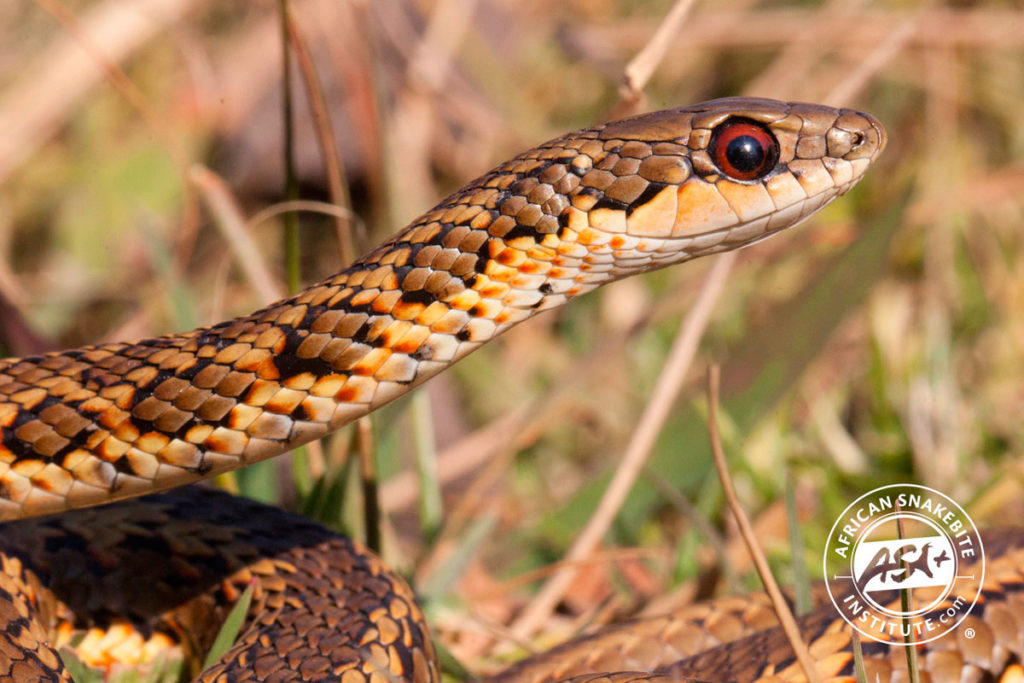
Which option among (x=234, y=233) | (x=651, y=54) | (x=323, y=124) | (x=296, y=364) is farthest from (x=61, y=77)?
(x=296, y=364)

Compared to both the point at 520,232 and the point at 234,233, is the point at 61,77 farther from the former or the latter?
the point at 520,232

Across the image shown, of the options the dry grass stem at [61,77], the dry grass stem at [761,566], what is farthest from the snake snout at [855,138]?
the dry grass stem at [61,77]

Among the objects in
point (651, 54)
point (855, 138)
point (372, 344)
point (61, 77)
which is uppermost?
point (61, 77)

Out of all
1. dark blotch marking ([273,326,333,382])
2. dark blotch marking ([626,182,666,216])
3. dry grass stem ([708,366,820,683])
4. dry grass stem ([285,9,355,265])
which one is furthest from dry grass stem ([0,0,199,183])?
dry grass stem ([708,366,820,683])

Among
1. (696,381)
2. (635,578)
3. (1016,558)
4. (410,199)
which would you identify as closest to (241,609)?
(635,578)

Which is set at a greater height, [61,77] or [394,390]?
[61,77]

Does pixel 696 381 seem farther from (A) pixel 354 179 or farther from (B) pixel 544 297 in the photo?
(A) pixel 354 179

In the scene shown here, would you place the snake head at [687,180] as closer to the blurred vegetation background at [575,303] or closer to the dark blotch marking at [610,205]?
the dark blotch marking at [610,205]
